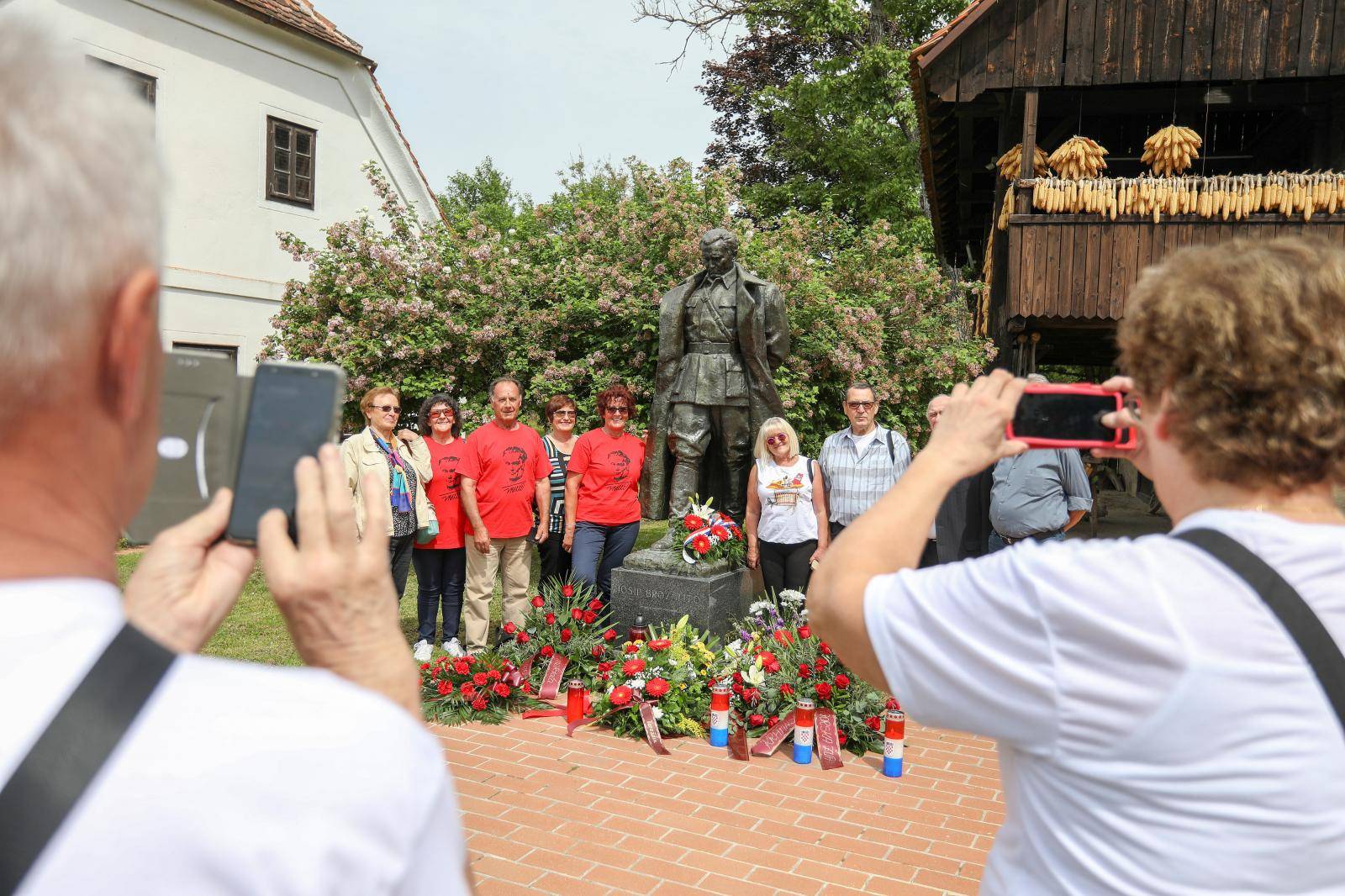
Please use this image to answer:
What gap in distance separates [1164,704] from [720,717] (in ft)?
15.0

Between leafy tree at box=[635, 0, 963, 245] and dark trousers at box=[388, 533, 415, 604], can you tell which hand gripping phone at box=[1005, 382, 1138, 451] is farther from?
leafy tree at box=[635, 0, 963, 245]

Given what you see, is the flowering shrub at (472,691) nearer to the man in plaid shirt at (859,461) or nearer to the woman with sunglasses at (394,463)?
the woman with sunglasses at (394,463)

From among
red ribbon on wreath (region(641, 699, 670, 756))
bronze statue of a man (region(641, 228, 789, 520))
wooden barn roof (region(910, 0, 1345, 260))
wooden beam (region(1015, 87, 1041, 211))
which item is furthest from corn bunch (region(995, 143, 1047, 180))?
red ribbon on wreath (region(641, 699, 670, 756))

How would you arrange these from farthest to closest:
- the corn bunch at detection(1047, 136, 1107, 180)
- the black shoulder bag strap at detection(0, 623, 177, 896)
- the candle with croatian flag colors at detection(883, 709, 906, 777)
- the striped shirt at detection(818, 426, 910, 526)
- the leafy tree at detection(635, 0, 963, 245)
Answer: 1. the leafy tree at detection(635, 0, 963, 245)
2. the corn bunch at detection(1047, 136, 1107, 180)
3. the striped shirt at detection(818, 426, 910, 526)
4. the candle with croatian flag colors at detection(883, 709, 906, 777)
5. the black shoulder bag strap at detection(0, 623, 177, 896)

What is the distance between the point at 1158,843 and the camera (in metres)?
1.10

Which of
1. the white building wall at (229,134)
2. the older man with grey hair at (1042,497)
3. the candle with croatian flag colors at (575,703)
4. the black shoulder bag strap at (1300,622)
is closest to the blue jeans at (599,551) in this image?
the candle with croatian flag colors at (575,703)

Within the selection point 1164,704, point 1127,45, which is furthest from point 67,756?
point 1127,45

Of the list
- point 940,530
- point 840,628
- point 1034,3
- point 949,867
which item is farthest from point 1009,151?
point 840,628

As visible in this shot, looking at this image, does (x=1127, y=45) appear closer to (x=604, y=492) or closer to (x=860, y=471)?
(x=860, y=471)

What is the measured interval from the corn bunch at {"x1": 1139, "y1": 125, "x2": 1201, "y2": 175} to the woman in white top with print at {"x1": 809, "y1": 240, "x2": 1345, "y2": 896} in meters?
11.2

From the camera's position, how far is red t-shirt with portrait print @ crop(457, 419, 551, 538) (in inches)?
281

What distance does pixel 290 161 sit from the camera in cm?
1560

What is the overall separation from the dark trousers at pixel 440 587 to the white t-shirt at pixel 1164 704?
20.7 ft

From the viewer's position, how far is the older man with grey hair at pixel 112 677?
2.01 feet
